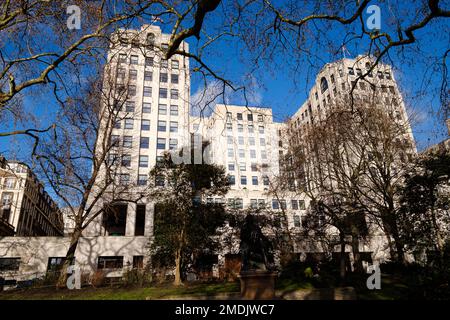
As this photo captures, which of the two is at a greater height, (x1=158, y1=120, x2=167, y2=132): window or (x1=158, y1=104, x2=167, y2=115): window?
(x1=158, y1=104, x2=167, y2=115): window

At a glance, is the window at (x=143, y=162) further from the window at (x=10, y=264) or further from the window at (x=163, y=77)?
the window at (x=10, y=264)

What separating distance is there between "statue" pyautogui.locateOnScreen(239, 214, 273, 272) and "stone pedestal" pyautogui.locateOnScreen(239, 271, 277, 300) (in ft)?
2.03

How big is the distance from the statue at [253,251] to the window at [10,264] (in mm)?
27498

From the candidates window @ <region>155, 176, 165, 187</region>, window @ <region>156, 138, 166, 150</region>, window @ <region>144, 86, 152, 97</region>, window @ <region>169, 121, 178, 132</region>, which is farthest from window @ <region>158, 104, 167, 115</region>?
window @ <region>155, 176, 165, 187</region>

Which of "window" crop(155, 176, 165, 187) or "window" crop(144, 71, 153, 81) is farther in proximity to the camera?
"window" crop(144, 71, 153, 81)

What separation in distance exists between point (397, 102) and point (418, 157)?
4020 mm

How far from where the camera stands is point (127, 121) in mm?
42594

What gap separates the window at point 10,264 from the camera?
1089 inches

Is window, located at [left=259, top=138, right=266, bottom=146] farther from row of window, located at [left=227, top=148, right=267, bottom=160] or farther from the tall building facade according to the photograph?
the tall building facade

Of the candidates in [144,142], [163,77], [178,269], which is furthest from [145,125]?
[178,269]

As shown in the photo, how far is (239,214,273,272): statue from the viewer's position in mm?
11359

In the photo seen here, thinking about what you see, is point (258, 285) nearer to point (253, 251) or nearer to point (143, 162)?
point (253, 251)

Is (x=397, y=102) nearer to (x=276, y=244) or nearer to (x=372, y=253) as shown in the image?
(x=276, y=244)

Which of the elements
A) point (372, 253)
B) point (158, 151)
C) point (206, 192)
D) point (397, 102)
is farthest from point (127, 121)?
point (372, 253)
